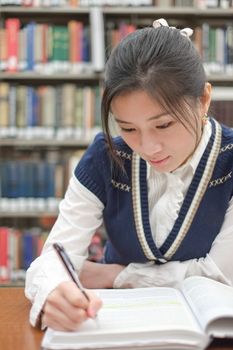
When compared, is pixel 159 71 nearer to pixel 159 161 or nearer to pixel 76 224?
pixel 159 161

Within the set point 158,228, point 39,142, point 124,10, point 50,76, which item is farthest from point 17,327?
point 124,10

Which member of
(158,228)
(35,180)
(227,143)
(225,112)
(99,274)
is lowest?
(35,180)

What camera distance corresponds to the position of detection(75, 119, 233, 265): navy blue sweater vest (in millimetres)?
1188

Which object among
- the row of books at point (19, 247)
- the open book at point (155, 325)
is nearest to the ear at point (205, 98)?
the open book at point (155, 325)

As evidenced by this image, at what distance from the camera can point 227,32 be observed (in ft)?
9.83

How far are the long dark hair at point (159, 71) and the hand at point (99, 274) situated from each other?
0.38 meters

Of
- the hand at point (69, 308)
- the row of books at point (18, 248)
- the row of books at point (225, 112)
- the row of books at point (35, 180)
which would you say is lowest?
the row of books at point (18, 248)

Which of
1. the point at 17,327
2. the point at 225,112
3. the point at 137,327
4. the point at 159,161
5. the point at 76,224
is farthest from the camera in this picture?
the point at 225,112

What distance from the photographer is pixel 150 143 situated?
1016 millimetres

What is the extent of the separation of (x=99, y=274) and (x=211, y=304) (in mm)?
432

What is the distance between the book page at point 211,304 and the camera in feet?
2.65

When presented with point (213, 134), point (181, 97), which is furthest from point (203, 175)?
point (181, 97)

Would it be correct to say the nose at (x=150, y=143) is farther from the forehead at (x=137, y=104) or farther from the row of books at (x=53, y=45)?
the row of books at (x=53, y=45)

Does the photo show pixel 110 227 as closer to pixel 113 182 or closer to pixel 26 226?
pixel 113 182
